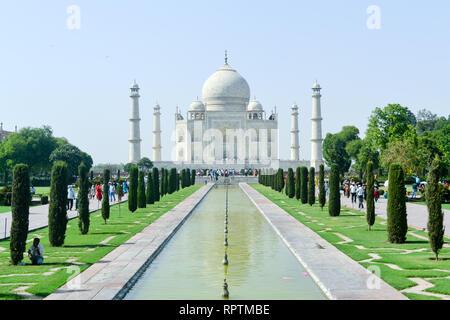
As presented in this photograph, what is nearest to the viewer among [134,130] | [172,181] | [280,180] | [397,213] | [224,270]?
[224,270]

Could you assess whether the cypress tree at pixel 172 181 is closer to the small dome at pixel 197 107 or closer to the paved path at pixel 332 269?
the paved path at pixel 332 269

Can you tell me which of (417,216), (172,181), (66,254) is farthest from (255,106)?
(66,254)

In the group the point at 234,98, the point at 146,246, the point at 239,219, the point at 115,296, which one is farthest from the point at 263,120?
the point at 115,296

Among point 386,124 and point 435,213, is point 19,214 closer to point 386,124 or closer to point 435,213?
point 435,213

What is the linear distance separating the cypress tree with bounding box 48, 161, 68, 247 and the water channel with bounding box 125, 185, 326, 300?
7.64 ft

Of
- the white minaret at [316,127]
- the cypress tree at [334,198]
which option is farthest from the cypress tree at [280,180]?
the white minaret at [316,127]

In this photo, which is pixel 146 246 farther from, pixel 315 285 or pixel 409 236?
pixel 409 236

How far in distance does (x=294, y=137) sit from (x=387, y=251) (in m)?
61.3

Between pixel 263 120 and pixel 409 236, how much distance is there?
2433 inches

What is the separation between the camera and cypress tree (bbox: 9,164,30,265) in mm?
10875

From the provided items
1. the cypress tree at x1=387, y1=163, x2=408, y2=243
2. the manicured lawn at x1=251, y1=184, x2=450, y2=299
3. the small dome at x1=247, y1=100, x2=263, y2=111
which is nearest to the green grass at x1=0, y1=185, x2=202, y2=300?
the manicured lawn at x1=251, y1=184, x2=450, y2=299

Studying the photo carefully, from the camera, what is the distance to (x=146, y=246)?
12.8 metres

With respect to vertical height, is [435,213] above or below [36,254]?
above

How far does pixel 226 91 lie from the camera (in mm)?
76500
